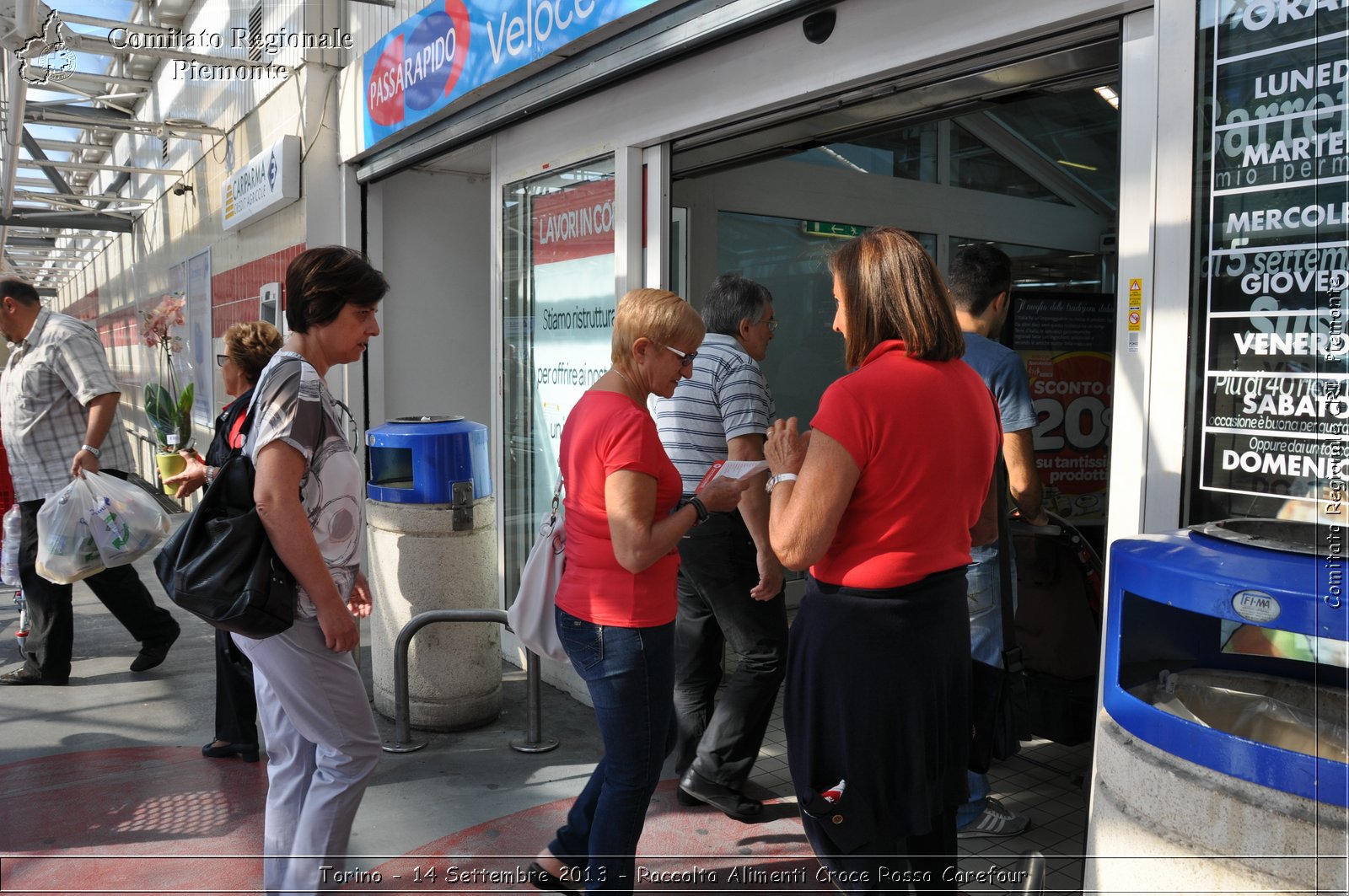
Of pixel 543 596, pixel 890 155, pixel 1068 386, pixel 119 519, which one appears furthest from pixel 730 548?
pixel 890 155

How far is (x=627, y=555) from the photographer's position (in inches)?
97.3

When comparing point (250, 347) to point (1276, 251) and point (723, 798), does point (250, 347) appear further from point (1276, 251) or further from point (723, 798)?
point (1276, 251)

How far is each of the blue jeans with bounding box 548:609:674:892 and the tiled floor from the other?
1149mm

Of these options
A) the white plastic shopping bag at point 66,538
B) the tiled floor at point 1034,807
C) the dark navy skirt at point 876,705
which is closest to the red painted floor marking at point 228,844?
the tiled floor at point 1034,807

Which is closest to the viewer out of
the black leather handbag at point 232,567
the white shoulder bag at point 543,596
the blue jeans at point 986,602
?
the black leather handbag at point 232,567

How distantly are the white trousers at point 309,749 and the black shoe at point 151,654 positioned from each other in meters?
3.37

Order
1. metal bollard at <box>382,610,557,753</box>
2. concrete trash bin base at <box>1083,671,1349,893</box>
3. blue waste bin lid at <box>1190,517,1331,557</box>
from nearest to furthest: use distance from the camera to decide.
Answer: concrete trash bin base at <box>1083,671,1349,893</box>, blue waste bin lid at <box>1190,517,1331,557</box>, metal bollard at <box>382,610,557,753</box>

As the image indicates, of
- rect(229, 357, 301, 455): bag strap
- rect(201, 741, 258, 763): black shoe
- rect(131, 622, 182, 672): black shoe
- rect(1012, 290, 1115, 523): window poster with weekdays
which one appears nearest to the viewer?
Result: rect(229, 357, 301, 455): bag strap

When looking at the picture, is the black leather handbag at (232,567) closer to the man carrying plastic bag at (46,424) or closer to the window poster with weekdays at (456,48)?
the window poster with weekdays at (456,48)

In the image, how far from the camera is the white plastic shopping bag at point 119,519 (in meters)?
4.74

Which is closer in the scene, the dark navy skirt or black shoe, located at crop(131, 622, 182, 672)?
the dark navy skirt

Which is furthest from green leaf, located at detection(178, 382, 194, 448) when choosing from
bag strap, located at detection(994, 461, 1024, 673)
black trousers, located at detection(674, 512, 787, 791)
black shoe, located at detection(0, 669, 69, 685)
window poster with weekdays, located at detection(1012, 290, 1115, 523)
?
bag strap, located at detection(994, 461, 1024, 673)

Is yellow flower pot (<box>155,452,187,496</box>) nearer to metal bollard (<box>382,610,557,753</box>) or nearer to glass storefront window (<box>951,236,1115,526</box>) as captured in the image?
metal bollard (<box>382,610,557,753</box>)

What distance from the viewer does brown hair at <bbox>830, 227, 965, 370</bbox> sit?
2180 millimetres
